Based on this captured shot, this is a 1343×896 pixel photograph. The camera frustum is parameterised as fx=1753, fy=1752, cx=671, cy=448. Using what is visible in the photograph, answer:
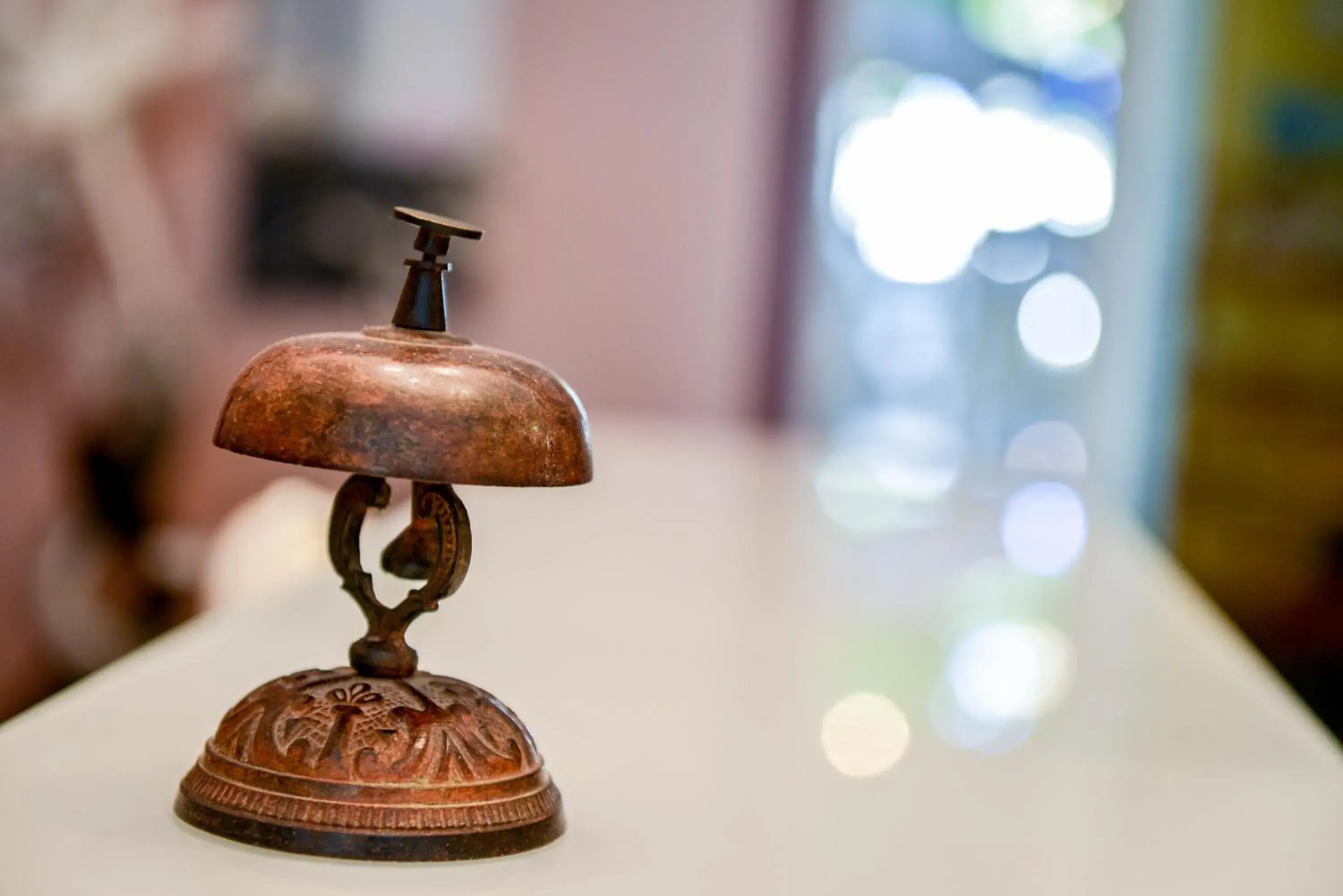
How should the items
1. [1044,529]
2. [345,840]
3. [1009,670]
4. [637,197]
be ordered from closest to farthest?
[345,840], [1009,670], [1044,529], [637,197]

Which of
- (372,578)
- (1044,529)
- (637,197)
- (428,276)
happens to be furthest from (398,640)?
(637,197)

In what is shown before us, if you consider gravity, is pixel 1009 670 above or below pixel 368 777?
below

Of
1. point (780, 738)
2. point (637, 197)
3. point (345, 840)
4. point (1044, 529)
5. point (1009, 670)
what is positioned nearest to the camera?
point (345, 840)

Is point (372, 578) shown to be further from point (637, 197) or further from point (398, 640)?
point (637, 197)

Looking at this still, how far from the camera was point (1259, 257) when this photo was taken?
20.1 feet

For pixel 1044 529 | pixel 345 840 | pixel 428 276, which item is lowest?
pixel 1044 529

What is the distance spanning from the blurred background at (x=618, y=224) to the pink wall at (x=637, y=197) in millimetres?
10

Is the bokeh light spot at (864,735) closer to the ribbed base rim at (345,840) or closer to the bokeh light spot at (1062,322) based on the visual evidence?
the ribbed base rim at (345,840)

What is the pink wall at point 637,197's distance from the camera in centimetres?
554

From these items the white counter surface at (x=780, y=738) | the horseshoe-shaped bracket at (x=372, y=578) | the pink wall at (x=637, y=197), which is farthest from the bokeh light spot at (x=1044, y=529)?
the pink wall at (x=637, y=197)

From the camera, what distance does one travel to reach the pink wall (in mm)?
5543

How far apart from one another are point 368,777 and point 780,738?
43cm

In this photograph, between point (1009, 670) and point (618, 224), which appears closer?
point (1009, 670)

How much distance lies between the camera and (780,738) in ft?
3.87
